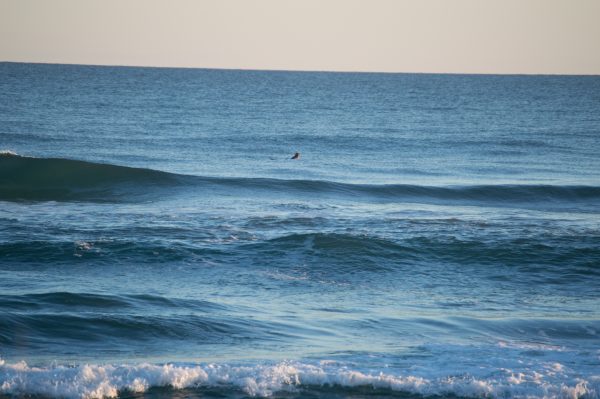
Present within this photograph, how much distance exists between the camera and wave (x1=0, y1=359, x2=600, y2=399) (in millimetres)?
7801

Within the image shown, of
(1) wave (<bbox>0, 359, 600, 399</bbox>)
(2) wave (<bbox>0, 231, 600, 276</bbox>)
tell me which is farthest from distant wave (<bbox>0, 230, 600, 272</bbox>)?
(1) wave (<bbox>0, 359, 600, 399</bbox>)

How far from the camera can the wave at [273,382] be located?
25.6ft

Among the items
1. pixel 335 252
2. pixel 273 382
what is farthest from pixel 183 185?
pixel 273 382

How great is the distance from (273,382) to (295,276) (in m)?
5.57

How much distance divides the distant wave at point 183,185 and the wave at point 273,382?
44.9 feet

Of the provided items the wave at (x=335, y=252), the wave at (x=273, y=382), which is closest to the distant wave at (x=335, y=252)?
the wave at (x=335, y=252)

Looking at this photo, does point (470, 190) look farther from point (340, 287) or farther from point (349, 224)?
point (340, 287)

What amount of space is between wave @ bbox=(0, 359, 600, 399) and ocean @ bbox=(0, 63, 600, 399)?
0.08ft

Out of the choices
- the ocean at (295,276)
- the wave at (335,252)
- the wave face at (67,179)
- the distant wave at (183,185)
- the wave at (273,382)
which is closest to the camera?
the wave at (273,382)

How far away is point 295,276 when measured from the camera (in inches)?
536

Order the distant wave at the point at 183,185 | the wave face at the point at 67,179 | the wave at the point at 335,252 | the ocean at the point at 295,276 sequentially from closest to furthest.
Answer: the ocean at the point at 295,276, the wave at the point at 335,252, the wave face at the point at 67,179, the distant wave at the point at 183,185

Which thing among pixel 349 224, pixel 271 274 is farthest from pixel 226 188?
pixel 271 274

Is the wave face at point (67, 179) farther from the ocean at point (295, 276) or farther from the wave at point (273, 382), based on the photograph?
the wave at point (273, 382)

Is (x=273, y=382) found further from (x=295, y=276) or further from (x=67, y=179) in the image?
(x=67, y=179)
